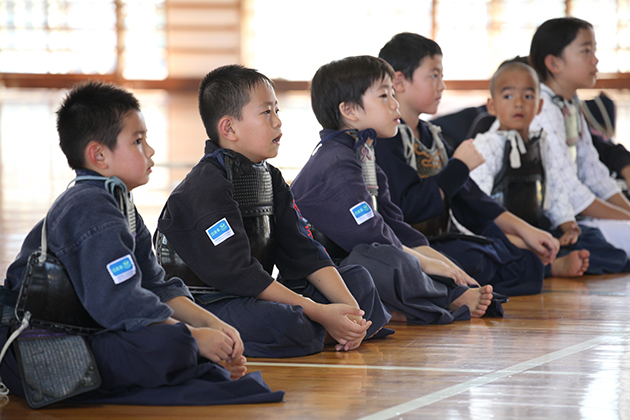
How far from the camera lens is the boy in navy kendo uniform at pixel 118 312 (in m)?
1.39

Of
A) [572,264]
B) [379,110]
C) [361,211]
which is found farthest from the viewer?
[572,264]

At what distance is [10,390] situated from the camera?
1.48m

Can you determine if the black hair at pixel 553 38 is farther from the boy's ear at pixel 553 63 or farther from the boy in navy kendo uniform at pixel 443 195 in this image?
the boy in navy kendo uniform at pixel 443 195

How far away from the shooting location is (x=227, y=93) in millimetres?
1860

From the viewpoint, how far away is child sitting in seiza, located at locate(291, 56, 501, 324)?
211 centimetres

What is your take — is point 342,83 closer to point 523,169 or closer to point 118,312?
point 523,169

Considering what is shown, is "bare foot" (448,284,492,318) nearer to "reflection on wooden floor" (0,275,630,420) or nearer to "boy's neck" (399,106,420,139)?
"reflection on wooden floor" (0,275,630,420)

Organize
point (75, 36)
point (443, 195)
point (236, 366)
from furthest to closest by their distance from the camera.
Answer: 1. point (75, 36)
2. point (443, 195)
3. point (236, 366)

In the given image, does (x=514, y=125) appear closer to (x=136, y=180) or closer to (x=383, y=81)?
(x=383, y=81)

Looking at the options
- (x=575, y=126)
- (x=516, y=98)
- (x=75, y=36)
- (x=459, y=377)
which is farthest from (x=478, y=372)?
(x=75, y=36)

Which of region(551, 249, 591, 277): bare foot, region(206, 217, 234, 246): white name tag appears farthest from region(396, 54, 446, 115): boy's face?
region(206, 217, 234, 246): white name tag

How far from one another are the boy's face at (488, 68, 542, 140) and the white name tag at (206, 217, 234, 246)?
1.62 meters

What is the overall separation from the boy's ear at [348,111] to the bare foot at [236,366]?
39.5 inches

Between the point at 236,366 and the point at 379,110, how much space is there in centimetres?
103
